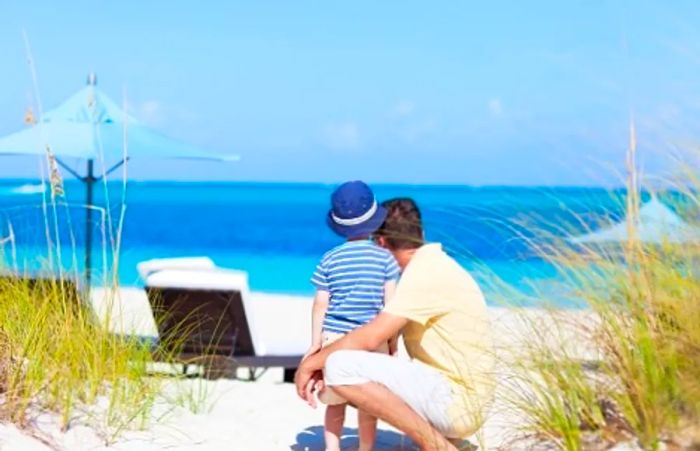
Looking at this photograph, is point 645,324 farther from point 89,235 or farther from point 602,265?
point 89,235

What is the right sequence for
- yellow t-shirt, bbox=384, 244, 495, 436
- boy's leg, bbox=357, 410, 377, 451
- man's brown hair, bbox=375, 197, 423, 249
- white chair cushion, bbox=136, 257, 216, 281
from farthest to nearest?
white chair cushion, bbox=136, 257, 216, 281 < boy's leg, bbox=357, 410, 377, 451 < man's brown hair, bbox=375, 197, 423, 249 < yellow t-shirt, bbox=384, 244, 495, 436

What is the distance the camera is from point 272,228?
140ft

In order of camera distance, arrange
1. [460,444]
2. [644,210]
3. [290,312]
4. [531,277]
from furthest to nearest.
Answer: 1. [290,312]
2. [460,444]
3. [644,210]
4. [531,277]

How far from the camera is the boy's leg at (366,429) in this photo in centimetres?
424

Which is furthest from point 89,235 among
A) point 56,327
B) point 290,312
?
point 56,327

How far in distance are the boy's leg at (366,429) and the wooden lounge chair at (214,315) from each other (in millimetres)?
2743

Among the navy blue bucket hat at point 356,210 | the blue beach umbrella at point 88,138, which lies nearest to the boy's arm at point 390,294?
the navy blue bucket hat at point 356,210

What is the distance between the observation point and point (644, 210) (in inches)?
167

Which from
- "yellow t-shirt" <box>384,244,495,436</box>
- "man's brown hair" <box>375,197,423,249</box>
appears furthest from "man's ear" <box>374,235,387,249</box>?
"yellow t-shirt" <box>384,244,495,436</box>

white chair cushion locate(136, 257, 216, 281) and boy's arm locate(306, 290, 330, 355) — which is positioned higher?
boy's arm locate(306, 290, 330, 355)

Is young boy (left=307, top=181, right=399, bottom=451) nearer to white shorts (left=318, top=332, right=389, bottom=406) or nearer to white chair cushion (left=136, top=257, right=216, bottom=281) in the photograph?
white shorts (left=318, top=332, right=389, bottom=406)

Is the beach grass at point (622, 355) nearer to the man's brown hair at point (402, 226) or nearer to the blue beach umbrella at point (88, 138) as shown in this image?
the man's brown hair at point (402, 226)

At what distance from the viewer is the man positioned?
383 centimetres

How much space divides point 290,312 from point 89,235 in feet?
14.1
